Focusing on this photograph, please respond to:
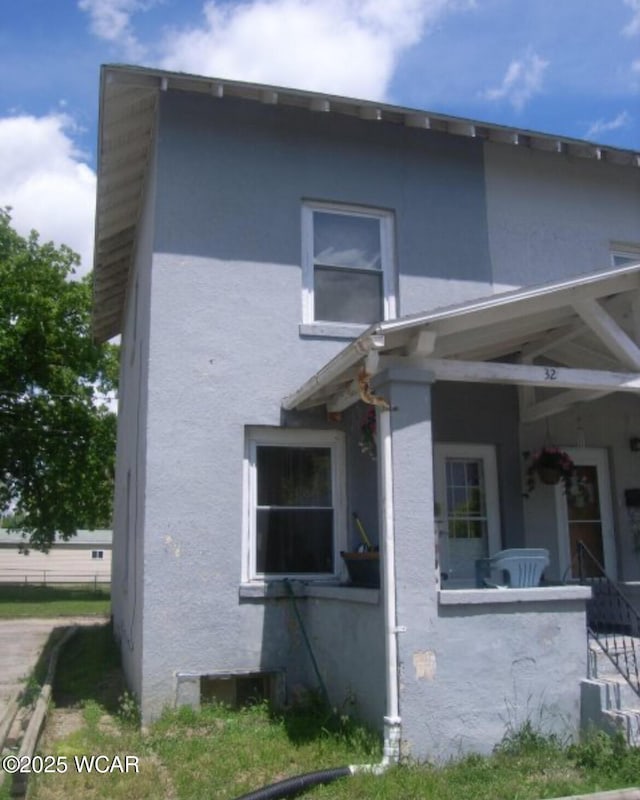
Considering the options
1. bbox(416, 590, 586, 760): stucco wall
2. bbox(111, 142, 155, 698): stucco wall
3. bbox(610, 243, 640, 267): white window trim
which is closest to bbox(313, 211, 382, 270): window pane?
bbox(111, 142, 155, 698): stucco wall

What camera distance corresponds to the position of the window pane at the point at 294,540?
8609 mm

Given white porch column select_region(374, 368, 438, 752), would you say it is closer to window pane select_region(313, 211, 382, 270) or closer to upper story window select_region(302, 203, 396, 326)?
upper story window select_region(302, 203, 396, 326)

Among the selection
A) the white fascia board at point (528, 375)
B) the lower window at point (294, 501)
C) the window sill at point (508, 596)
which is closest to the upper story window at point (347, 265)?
the lower window at point (294, 501)

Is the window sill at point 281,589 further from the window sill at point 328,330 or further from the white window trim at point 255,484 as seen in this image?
the window sill at point 328,330

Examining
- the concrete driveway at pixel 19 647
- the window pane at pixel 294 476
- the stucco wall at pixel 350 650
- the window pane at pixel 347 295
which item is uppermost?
the window pane at pixel 347 295

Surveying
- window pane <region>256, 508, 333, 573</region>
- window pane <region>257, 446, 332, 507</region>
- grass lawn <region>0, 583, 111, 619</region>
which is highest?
window pane <region>257, 446, 332, 507</region>

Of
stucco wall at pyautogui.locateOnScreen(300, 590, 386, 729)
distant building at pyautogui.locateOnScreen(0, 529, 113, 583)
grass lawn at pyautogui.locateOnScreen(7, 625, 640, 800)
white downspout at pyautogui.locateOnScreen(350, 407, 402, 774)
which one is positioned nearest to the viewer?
grass lawn at pyautogui.locateOnScreen(7, 625, 640, 800)

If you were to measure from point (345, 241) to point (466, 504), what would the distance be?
3318mm

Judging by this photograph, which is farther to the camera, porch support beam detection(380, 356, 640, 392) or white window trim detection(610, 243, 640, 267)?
white window trim detection(610, 243, 640, 267)

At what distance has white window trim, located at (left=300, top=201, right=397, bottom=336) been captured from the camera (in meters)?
9.12

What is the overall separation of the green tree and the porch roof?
66.7ft

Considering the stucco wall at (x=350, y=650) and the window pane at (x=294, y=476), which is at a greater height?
the window pane at (x=294, y=476)

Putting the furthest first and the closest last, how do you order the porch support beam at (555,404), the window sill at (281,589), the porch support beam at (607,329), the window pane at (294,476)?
the window pane at (294,476) → the porch support beam at (555,404) → the window sill at (281,589) → the porch support beam at (607,329)

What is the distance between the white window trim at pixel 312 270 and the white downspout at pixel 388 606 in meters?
2.49
